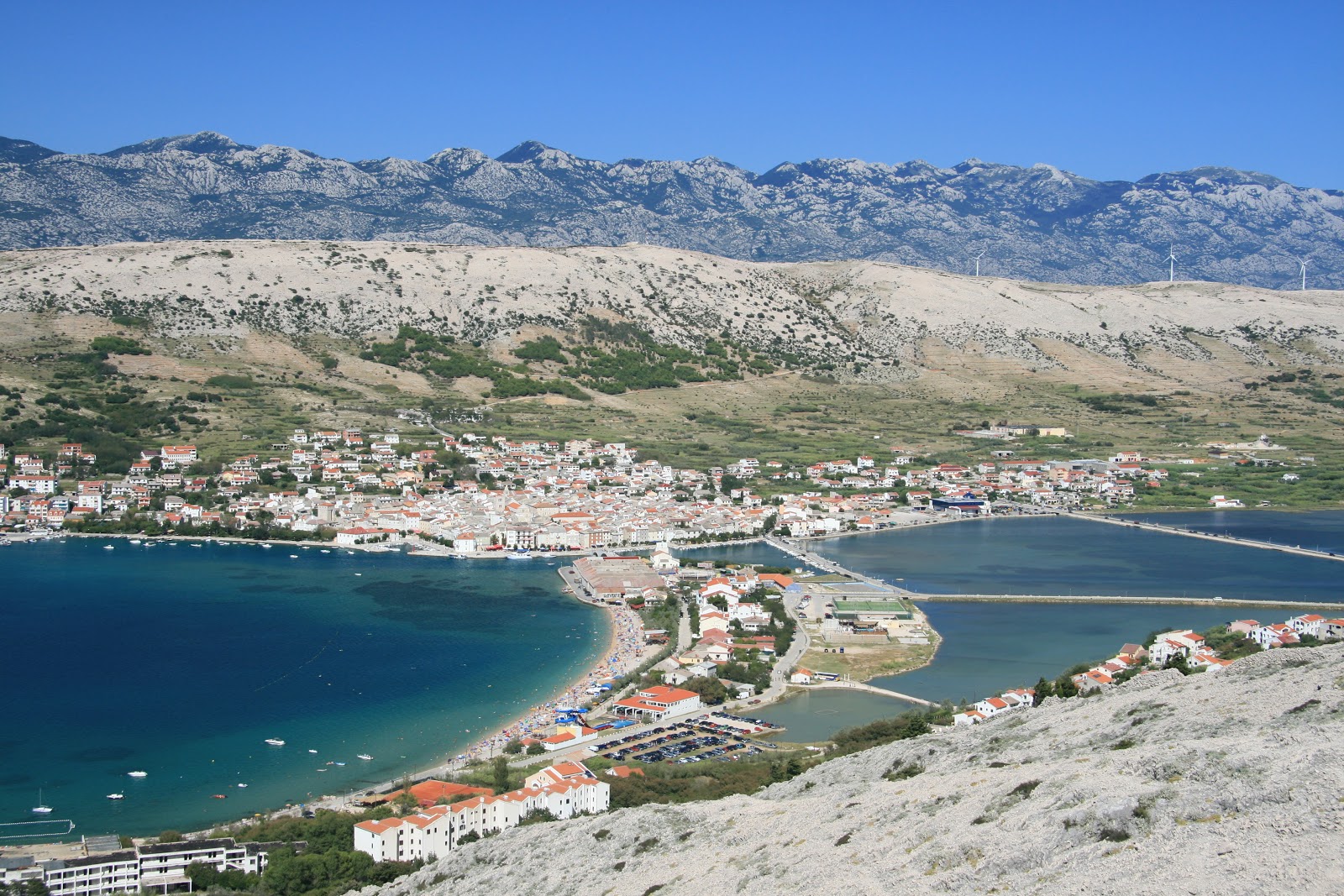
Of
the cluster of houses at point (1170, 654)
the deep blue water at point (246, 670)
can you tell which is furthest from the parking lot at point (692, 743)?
the cluster of houses at point (1170, 654)

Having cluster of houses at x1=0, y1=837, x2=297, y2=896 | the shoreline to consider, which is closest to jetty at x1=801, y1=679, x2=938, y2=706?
the shoreline

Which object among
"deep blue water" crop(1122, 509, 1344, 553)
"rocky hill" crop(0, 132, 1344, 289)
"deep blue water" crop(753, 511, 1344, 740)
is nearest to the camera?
"deep blue water" crop(753, 511, 1344, 740)

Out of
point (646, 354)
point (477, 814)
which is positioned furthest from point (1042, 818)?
point (646, 354)

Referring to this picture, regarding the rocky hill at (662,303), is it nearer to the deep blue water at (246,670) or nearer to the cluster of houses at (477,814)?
the deep blue water at (246,670)

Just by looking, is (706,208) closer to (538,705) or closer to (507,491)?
(507,491)

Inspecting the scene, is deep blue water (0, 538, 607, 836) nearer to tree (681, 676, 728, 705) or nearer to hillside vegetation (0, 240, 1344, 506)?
tree (681, 676, 728, 705)

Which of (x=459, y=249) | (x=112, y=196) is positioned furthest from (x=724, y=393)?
(x=112, y=196)
